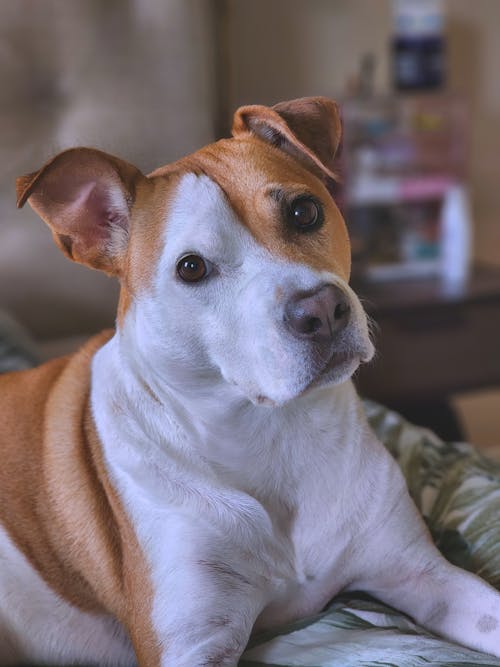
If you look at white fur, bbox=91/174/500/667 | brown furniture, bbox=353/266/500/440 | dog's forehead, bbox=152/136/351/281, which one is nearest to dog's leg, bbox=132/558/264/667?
white fur, bbox=91/174/500/667

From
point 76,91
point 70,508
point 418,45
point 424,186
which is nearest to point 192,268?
point 70,508

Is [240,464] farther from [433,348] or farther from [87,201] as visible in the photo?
[433,348]

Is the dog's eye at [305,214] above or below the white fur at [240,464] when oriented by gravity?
above

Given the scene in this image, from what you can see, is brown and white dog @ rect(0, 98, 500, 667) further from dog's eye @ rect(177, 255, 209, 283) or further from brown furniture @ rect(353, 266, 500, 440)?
brown furniture @ rect(353, 266, 500, 440)

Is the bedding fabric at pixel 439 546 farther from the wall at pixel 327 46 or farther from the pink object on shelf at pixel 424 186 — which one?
the wall at pixel 327 46

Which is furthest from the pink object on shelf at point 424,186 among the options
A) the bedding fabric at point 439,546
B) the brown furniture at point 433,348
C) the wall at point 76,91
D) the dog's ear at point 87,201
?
the dog's ear at point 87,201

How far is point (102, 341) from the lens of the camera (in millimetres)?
1067

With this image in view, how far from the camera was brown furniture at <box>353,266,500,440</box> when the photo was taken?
210 centimetres

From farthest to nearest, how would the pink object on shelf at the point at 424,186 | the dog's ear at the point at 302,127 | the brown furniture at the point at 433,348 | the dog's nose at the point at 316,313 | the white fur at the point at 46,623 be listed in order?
the pink object on shelf at the point at 424,186
the brown furniture at the point at 433,348
the white fur at the point at 46,623
the dog's ear at the point at 302,127
the dog's nose at the point at 316,313

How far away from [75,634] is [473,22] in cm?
221

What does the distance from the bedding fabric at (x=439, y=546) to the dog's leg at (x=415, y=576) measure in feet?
0.08

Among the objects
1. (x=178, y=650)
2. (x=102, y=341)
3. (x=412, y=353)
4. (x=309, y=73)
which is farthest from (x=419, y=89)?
(x=178, y=650)

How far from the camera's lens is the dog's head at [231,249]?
2.50ft

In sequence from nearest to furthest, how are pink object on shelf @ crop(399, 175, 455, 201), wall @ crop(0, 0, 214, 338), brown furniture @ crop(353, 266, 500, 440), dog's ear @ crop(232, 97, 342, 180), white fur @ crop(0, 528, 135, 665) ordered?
dog's ear @ crop(232, 97, 342, 180)
white fur @ crop(0, 528, 135, 665)
wall @ crop(0, 0, 214, 338)
brown furniture @ crop(353, 266, 500, 440)
pink object on shelf @ crop(399, 175, 455, 201)
